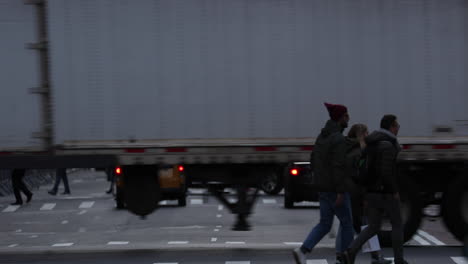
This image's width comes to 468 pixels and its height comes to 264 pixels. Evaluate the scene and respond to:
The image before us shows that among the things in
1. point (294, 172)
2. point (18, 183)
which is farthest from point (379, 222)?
point (18, 183)

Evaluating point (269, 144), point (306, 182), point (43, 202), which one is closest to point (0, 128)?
point (269, 144)

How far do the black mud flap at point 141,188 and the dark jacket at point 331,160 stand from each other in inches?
132

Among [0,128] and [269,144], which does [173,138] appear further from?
[0,128]

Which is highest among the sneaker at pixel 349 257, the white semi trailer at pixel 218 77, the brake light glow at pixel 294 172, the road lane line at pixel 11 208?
the white semi trailer at pixel 218 77

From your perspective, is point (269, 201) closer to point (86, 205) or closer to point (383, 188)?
point (86, 205)

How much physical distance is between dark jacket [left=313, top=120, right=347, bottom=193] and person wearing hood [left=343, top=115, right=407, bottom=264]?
33 centimetres

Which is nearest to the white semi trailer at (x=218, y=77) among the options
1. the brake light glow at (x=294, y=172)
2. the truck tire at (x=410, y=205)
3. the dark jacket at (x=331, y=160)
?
the truck tire at (x=410, y=205)

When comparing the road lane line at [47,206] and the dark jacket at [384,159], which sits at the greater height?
the dark jacket at [384,159]

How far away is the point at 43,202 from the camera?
2967 cm

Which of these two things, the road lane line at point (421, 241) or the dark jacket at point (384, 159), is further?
the road lane line at point (421, 241)

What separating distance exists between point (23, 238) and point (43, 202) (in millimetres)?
11036

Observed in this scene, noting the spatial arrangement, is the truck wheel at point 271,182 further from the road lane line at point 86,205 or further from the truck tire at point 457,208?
the road lane line at point 86,205

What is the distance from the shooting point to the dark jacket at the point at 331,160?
11.6m

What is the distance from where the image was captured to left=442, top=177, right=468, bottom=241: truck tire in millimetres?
14328
